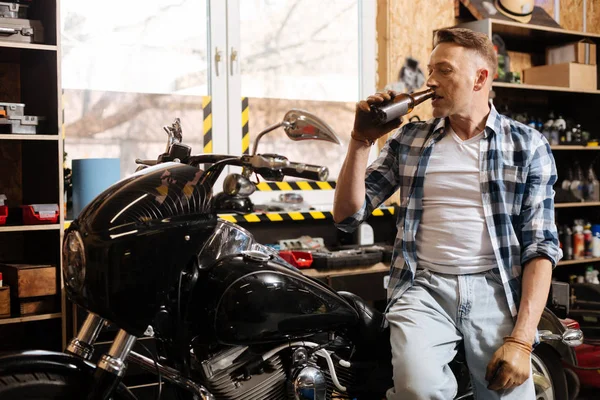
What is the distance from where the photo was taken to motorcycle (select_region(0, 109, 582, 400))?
4.15 feet

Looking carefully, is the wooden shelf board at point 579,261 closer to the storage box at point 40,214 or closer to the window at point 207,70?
the window at point 207,70

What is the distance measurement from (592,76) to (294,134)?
3.53m

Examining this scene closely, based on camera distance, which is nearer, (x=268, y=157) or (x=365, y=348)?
(x=268, y=157)

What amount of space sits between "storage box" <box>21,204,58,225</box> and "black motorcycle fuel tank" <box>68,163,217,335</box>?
1584 millimetres

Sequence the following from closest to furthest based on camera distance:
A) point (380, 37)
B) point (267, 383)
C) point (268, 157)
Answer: point (268, 157) → point (267, 383) → point (380, 37)

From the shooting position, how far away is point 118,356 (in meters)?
1.33

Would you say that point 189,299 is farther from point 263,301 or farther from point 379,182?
point 379,182

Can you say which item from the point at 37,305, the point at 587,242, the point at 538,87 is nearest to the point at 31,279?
the point at 37,305

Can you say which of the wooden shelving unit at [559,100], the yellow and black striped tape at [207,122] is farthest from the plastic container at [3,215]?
the wooden shelving unit at [559,100]

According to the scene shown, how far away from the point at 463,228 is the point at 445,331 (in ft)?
0.87

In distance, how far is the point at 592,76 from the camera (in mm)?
4430

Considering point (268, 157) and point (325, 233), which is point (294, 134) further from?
point (325, 233)

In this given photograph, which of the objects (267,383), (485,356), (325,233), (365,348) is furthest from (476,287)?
(325,233)

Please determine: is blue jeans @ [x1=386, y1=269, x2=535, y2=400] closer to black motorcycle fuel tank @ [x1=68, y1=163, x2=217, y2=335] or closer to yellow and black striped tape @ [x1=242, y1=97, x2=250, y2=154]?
black motorcycle fuel tank @ [x1=68, y1=163, x2=217, y2=335]
